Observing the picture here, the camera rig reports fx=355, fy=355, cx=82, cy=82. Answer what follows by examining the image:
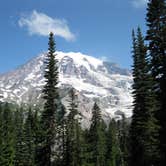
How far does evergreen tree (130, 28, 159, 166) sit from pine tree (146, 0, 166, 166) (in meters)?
3.91

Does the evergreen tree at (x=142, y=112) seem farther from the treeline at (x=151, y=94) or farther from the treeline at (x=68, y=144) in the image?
the treeline at (x=68, y=144)

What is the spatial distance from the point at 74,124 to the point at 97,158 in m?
24.4

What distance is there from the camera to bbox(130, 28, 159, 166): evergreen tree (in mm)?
33594

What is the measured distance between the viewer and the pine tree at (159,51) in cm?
2730

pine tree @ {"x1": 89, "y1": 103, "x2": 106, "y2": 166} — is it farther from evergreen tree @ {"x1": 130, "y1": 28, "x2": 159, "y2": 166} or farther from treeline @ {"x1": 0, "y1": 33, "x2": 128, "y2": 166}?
evergreen tree @ {"x1": 130, "y1": 28, "x2": 159, "y2": 166}

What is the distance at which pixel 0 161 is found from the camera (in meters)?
61.4

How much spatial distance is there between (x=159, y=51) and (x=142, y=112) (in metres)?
10.3

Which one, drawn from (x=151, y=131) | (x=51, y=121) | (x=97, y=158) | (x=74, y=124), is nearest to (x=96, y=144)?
(x=97, y=158)

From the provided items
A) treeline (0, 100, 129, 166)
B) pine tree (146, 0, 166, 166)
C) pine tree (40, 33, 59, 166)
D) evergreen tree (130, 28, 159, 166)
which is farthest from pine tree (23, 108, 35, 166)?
pine tree (146, 0, 166, 166)

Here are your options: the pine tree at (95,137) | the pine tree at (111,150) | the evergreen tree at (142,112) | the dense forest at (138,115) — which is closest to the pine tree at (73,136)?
the dense forest at (138,115)

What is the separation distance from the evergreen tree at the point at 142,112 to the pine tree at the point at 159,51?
3.91m

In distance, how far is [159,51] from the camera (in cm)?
2788

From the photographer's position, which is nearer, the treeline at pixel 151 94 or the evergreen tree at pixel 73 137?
the treeline at pixel 151 94

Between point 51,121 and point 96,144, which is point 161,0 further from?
point 96,144
